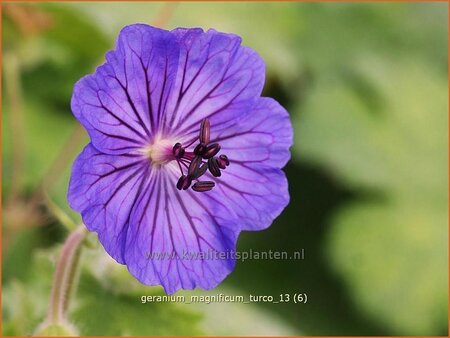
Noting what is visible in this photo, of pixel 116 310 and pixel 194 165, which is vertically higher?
pixel 194 165

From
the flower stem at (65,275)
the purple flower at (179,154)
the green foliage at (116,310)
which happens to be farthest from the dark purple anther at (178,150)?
the green foliage at (116,310)

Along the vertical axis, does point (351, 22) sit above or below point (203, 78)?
below

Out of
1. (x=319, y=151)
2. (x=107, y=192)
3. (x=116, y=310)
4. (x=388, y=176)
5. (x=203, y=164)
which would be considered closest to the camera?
(x=107, y=192)

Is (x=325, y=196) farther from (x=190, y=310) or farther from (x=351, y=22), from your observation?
(x=190, y=310)

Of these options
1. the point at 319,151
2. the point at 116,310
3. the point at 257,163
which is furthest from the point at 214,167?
the point at 319,151

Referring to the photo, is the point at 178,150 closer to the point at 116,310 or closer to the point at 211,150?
the point at 211,150

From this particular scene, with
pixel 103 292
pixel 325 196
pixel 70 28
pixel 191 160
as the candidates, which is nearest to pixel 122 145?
pixel 191 160
